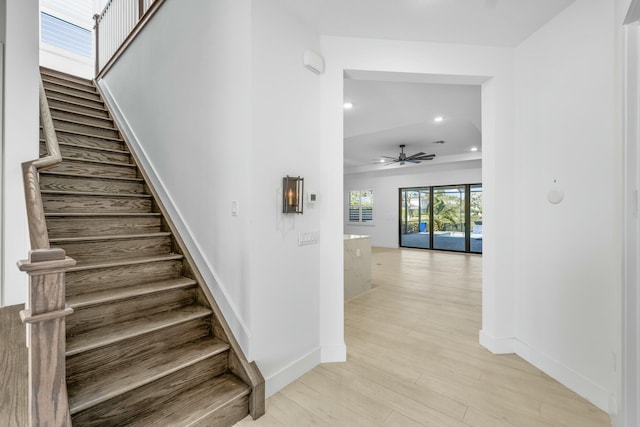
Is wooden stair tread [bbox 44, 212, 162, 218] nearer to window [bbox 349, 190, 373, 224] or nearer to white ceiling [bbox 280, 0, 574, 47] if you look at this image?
white ceiling [bbox 280, 0, 574, 47]

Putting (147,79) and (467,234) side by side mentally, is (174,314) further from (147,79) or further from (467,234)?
(467,234)

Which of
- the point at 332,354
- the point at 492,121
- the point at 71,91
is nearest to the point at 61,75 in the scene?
the point at 71,91

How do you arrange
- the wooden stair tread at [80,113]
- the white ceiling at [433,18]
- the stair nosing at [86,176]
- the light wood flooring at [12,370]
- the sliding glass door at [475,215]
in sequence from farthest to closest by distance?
the sliding glass door at [475,215]
the wooden stair tread at [80,113]
the stair nosing at [86,176]
the white ceiling at [433,18]
the light wood flooring at [12,370]

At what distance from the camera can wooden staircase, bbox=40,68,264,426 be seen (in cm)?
165

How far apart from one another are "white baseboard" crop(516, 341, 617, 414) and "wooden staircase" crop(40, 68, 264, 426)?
2.15 metres

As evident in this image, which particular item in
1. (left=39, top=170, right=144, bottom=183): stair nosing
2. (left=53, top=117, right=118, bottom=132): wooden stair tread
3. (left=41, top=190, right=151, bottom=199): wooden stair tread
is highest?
(left=53, top=117, right=118, bottom=132): wooden stair tread

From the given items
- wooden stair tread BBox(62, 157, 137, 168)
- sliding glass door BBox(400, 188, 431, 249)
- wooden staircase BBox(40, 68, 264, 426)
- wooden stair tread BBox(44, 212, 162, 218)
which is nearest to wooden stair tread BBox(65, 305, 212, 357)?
wooden staircase BBox(40, 68, 264, 426)

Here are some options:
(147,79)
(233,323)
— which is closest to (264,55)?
(233,323)

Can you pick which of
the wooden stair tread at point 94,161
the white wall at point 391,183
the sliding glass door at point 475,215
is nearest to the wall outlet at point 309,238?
the wooden stair tread at point 94,161

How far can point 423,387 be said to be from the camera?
84.7 inches

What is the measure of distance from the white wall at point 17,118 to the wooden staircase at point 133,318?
0.72ft

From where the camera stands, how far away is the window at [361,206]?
1127 centimetres

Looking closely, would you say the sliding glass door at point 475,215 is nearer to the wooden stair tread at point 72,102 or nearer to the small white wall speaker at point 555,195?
the small white wall speaker at point 555,195

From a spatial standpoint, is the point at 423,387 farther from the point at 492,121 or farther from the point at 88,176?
the point at 88,176
